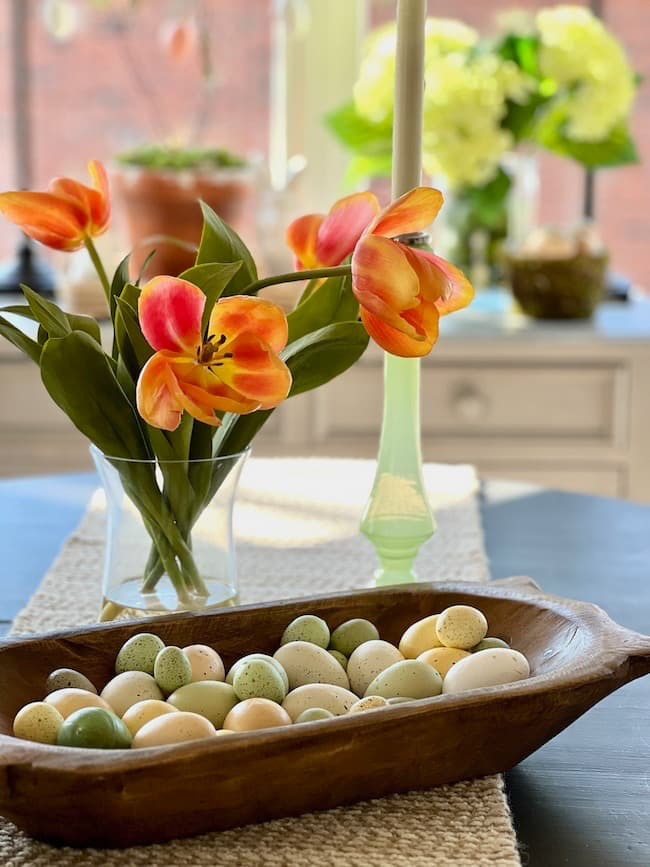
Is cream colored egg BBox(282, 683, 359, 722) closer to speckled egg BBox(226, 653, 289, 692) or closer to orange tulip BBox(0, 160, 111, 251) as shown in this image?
speckled egg BBox(226, 653, 289, 692)

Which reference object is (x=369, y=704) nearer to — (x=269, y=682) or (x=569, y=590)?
(x=269, y=682)

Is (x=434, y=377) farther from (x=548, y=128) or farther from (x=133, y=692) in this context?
(x=133, y=692)

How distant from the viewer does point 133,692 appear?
70 centimetres

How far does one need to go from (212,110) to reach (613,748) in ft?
6.86

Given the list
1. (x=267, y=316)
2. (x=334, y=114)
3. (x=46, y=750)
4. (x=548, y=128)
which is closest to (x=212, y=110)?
(x=334, y=114)

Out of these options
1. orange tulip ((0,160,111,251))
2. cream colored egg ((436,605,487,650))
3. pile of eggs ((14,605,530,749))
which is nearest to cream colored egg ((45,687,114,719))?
pile of eggs ((14,605,530,749))

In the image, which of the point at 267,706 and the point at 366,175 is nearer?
the point at 267,706

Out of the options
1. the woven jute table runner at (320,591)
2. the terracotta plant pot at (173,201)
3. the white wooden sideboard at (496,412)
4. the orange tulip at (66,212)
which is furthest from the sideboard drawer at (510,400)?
the orange tulip at (66,212)

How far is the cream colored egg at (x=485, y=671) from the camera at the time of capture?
2.32 ft

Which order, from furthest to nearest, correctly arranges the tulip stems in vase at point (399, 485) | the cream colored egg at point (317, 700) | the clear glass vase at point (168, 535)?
1. the tulip stems in vase at point (399, 485)
2. the clear glass vase at point (168, 535)
3. the cream colored egg at point (317, 700)

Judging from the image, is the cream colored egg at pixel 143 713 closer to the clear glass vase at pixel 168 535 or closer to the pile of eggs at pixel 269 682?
the pile of eggs at pixel 269 682

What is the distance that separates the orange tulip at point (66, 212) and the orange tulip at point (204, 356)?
7.8 inches

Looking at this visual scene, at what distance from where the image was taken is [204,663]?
0.73 meters

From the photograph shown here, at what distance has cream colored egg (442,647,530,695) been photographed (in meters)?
0.71
